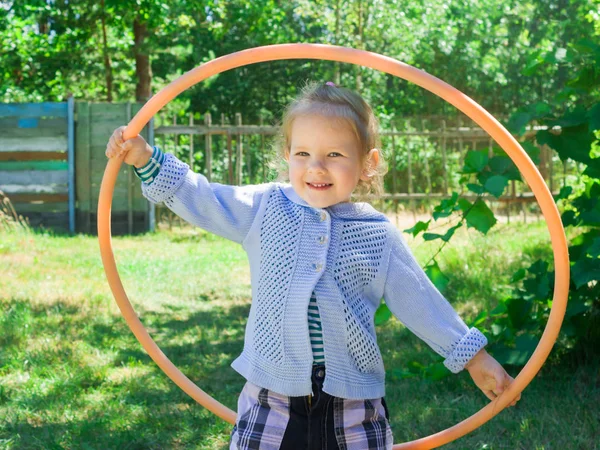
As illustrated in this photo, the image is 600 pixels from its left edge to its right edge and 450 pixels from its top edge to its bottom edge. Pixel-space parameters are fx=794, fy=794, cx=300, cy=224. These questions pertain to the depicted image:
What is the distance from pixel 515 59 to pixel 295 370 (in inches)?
740

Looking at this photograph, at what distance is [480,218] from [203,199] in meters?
1.64

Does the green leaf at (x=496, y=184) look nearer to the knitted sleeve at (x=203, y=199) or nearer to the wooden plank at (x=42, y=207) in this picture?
the knitted sleeve at (x=203, y=199)

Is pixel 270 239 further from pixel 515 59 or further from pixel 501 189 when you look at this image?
pixel 515 59

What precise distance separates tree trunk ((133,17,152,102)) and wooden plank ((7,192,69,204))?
3.11 metres

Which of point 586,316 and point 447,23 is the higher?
point 447,23

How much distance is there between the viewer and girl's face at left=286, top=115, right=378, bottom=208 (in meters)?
2.48

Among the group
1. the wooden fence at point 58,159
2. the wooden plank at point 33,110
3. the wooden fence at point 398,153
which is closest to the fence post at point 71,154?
the wooden fence at point 58,159

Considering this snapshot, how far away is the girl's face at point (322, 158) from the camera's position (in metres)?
2.48

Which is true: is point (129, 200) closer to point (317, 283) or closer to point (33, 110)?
point (33, 110)

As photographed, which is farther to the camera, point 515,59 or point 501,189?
point 515,59

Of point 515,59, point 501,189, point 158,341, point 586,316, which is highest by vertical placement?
point 515,59

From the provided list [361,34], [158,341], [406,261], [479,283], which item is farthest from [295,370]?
[361,34]

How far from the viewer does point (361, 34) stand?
622 inches

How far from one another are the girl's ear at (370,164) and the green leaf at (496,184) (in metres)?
1.08
